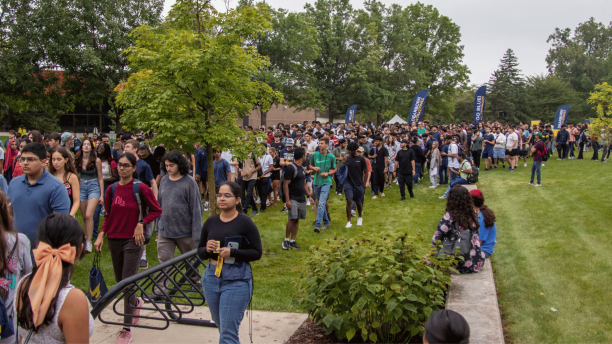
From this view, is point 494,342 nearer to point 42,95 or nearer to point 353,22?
point 42,95

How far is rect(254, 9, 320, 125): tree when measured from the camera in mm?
38375

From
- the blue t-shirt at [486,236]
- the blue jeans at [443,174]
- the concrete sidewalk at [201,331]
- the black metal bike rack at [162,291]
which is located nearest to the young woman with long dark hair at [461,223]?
the blue t-shirt at [486,236]

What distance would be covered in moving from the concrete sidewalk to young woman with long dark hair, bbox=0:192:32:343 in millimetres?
2091

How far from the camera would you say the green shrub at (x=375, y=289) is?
4.42 metres

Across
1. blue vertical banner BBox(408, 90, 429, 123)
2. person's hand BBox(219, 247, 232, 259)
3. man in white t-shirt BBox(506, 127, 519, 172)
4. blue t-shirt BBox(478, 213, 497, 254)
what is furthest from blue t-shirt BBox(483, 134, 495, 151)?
person's hand BBox(219, 247, 232, 259)

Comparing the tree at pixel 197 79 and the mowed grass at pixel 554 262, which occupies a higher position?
the tree at pixel 197 79

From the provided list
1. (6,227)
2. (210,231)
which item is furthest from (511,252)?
(6,227)

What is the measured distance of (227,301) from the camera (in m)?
3.97

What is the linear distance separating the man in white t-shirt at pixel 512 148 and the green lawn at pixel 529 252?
356cm

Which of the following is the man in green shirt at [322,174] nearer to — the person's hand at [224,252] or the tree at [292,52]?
the person's hand at [224,252]

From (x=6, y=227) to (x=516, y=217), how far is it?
1091 centimetres

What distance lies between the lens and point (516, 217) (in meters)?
11.3

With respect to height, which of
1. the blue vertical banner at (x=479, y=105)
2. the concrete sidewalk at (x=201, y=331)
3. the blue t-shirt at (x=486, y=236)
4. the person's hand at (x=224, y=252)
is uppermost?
the blue vertical banner at (x=479, y=105)

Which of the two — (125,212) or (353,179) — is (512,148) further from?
(125,212)
